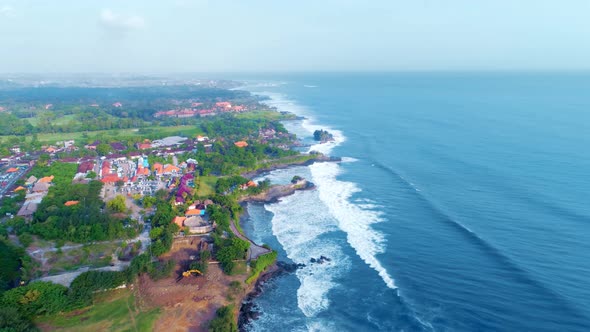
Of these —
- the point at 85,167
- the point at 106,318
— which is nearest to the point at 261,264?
the point at 106,318

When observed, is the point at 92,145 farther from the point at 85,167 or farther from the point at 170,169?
the point at 170,169

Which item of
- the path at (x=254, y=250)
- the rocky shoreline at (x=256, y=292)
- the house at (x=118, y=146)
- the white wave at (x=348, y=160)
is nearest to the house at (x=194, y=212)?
the path at (x=254, y=250)

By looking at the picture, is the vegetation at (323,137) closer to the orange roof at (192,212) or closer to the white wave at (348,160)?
the white wave at (348,160)

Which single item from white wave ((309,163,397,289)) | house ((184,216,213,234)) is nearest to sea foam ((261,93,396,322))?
white wave ((309,163,397,289))

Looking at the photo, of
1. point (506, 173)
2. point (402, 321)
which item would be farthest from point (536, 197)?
point (402, 321)

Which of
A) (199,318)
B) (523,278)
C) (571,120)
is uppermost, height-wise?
(571,120)

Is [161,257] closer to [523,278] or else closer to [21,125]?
[523,278]

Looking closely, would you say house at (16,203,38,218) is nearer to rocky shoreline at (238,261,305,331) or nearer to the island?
the island

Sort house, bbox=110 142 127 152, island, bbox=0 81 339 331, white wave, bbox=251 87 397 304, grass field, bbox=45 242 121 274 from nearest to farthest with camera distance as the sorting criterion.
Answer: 1. island, bbox=0 81 339 331
2. white wave, bbox=251 87 397 304
3. grass field, bbox=45 242 121 274
4. house, bbox=110 142 127 152
